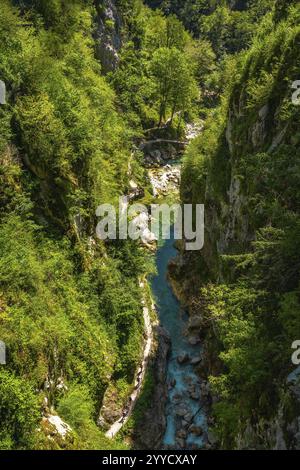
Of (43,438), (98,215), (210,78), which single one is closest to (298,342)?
(43,438)

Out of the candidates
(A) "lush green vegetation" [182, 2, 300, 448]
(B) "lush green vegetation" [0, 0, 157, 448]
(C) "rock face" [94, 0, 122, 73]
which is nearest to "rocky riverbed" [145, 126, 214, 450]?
(A) "lush green vegetation" [182, 2, 300, 448]

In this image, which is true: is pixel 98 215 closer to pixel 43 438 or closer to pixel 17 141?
pixel 17 141

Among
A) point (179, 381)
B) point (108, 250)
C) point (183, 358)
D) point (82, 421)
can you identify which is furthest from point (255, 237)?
point (82, 421)

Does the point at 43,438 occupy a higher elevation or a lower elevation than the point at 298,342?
lower

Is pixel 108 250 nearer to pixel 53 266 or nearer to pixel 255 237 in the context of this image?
pixel 53 266

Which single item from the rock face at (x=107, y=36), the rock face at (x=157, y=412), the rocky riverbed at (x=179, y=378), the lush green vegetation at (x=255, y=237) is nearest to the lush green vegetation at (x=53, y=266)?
the rock face at (x=157, y=412)

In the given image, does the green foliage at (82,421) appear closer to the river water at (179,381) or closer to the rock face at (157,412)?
the rock face at (157,412)
